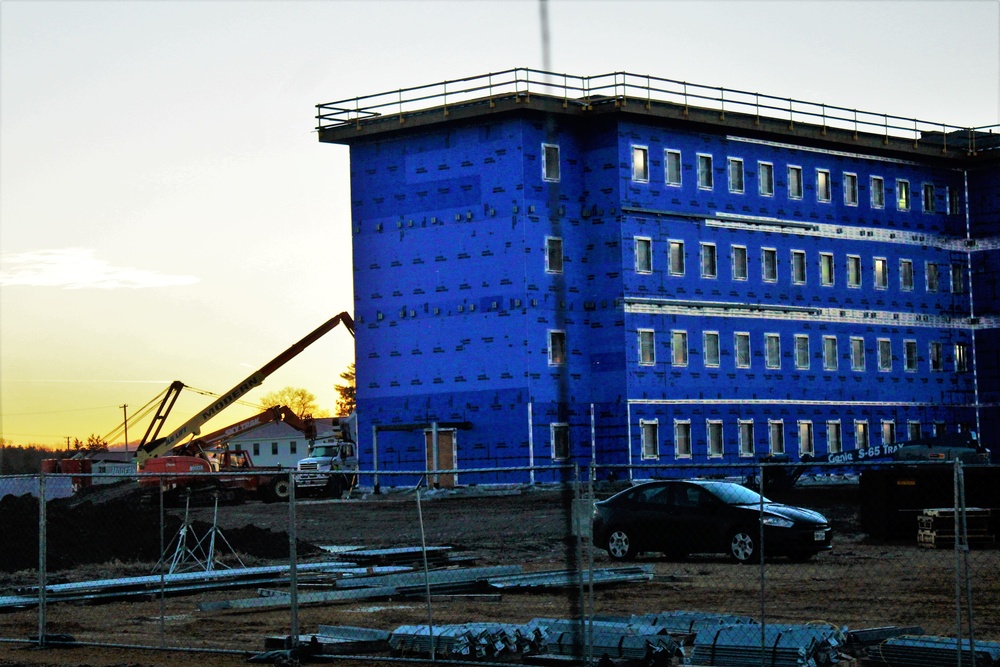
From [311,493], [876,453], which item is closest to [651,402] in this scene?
[876,453]

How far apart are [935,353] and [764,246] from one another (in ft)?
40.6

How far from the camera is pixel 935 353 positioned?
239 feet

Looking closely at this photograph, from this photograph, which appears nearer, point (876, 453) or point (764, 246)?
point (876, 453)

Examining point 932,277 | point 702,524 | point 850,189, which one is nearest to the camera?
point 702,524

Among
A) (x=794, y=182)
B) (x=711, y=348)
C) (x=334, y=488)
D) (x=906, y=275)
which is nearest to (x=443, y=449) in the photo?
(x=334, y=488)

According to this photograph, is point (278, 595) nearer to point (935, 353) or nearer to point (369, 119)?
point (369, 119)

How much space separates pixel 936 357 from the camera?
7294 centimetres

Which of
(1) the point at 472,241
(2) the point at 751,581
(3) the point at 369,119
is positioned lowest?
(2) the point at 751,581

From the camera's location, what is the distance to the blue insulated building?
59.8 m

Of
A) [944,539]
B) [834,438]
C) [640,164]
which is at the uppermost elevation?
[640,164]

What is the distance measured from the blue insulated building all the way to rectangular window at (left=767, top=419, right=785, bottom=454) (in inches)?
4.3

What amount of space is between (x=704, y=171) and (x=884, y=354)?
13794 mm

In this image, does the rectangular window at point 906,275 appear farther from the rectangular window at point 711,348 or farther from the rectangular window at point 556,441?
the rectangular window at point 556,441

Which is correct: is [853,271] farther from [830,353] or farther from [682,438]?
[682,438]
